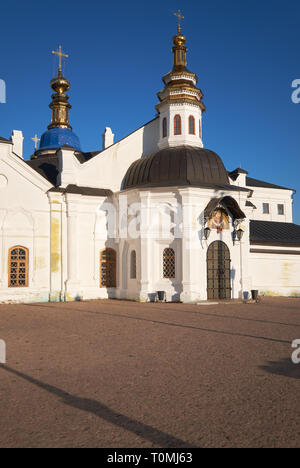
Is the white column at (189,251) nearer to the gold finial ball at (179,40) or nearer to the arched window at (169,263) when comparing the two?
the arched window at (169,263)

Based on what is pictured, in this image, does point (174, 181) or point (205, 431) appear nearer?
point (205, 431)

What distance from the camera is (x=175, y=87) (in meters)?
22.7

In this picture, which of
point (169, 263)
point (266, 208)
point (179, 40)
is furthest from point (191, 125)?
point (266, 208)

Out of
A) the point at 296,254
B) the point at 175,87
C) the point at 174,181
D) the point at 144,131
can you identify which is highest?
the point at 175,87

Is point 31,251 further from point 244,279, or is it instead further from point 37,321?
point 244,279

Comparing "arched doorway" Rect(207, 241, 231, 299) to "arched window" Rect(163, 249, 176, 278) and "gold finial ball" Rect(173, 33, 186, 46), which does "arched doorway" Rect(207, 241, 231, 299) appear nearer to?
"arched window" Rect(163, 249, 176, 278)

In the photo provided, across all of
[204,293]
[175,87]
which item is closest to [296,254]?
[204,293]

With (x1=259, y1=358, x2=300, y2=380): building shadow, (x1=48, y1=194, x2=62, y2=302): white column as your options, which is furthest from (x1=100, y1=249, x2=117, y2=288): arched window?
(x1=259, y1=358, x2=300, y2=380): building shadow

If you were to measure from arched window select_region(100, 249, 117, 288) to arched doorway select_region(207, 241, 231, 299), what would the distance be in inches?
200

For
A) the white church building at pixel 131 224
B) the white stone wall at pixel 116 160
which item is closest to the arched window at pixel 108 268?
the white church building at pixel 131 224

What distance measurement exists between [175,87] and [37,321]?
15512 mm

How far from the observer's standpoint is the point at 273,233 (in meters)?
25.6

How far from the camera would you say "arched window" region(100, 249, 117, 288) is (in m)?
21.2

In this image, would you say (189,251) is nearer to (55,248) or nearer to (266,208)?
(55,248)
